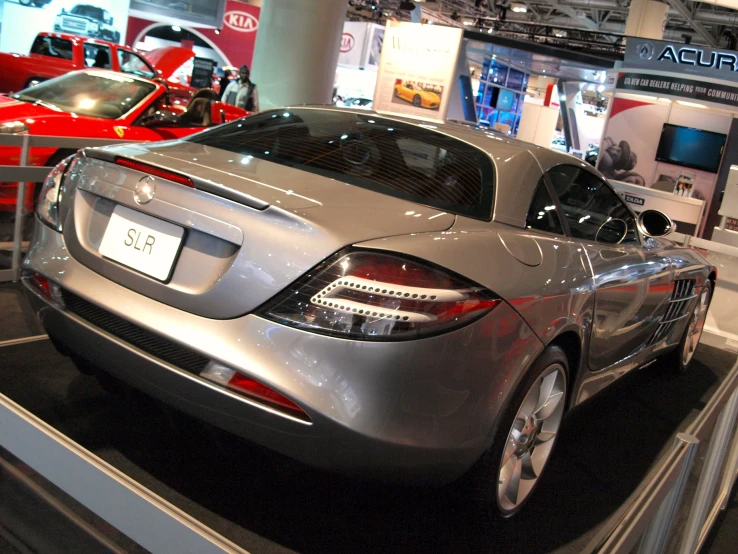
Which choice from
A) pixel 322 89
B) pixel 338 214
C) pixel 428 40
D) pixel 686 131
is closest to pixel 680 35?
pixel 686 131

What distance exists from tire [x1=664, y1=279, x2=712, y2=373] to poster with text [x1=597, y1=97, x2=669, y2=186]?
1150 cm

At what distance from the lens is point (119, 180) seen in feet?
6.95

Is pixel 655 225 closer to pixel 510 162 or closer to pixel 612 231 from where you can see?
pixel 612 231

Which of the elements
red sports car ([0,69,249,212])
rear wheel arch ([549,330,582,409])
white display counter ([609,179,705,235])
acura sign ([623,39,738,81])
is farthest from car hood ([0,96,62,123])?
acura sign ([623,39,738,81])

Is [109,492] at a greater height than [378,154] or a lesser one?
lesser

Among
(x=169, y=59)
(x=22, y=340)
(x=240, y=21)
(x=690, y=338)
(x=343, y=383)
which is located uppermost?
(x=240, y=21)

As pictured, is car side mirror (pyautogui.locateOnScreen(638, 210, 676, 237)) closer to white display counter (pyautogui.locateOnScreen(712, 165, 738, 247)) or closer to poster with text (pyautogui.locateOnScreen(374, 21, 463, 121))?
white display counter (pyautogui.locateOnScreen(712, 165, 738, 247))

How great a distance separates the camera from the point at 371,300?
1753mm

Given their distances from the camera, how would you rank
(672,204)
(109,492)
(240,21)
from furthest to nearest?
(240,21) → (672,204) → (109,492)

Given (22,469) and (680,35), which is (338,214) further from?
(680,35)

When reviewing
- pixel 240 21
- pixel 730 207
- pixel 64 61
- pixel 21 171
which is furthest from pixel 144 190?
pixel 240 21

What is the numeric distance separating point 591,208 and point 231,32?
1922cm

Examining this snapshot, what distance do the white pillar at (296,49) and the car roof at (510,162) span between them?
26.8 ft

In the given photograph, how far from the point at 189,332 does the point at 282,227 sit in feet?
1.19
